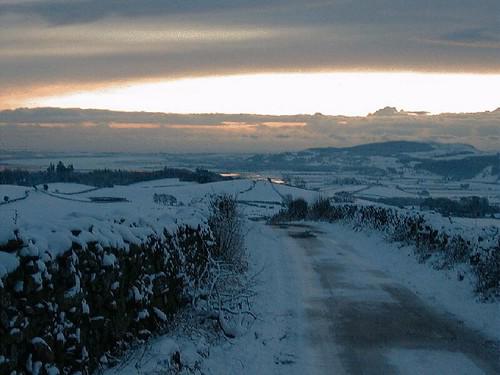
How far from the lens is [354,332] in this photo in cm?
1095

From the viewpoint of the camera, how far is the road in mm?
9153

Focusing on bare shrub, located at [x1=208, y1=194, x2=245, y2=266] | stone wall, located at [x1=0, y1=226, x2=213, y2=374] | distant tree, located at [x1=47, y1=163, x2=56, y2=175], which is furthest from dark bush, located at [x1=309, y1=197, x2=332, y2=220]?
stone wall, located at [x1=0, y1=226, x2=213, y2=374]

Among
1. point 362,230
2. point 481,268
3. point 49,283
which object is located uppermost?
point 49,283

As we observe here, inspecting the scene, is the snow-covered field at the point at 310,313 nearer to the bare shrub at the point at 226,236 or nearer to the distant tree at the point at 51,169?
the bare shrub at the point at 226,236

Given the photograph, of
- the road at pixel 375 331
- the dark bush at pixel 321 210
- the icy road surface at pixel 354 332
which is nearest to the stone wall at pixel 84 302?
the icy road surface at pixel 354 332

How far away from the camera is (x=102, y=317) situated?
311 inches

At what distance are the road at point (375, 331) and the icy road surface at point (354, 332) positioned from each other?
1cm

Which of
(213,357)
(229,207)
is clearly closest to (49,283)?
(213,357)

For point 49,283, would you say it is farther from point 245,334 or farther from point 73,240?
point 245,334

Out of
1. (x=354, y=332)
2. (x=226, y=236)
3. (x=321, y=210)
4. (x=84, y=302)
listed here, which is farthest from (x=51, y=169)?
(x=84, y=302)

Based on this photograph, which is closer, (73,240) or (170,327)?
(73,240)

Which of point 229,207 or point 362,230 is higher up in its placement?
point 229,207

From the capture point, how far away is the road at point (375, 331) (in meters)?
9.15

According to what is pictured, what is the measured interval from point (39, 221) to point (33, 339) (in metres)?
1.93
